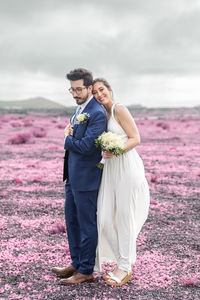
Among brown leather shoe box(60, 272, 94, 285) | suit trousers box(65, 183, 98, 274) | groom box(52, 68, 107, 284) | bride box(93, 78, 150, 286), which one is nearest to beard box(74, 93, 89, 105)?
groom box(52, 68, 107, 284)

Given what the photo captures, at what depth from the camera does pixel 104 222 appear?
4891 millimetres

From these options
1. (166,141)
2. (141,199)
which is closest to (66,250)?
(141,199)

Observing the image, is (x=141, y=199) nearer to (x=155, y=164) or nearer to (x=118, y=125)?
(x=118, y=125)

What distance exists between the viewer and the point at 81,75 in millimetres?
4527

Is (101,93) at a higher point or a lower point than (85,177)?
higher

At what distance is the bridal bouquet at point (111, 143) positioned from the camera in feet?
14.3

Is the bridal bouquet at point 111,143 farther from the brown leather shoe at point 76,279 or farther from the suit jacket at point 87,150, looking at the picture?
the brown leather shoe at point 76,279

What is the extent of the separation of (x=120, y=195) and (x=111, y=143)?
2.52 ft

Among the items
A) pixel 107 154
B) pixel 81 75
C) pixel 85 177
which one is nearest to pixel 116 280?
pixel 85 177

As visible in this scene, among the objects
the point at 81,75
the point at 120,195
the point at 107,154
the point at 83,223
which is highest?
the point at 81,75

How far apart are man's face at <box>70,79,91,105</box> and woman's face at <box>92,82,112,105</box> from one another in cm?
8

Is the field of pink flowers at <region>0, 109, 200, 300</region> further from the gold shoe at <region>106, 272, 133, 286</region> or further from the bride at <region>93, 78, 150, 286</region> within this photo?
the bride at <region>93, 78, 150, 286</region>

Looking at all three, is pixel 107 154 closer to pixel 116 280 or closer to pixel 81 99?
pixel 81 99

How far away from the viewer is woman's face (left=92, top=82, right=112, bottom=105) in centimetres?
460
